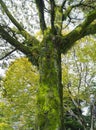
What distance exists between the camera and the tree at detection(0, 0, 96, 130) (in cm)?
777

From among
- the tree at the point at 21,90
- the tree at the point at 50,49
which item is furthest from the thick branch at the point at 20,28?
the tree at the point at 21,90

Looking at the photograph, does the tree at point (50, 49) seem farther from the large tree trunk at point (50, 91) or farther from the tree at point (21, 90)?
the tree at point (21, 90)

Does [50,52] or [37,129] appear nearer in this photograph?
[37,129]

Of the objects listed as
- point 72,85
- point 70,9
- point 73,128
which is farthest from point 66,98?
point 70,9

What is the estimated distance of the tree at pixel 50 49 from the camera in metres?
7.77

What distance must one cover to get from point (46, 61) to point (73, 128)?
2156cm

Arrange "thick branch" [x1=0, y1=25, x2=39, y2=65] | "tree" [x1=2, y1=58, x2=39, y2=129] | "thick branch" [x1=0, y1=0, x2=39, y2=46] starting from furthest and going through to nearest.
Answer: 1. "tree" [x1=2, y1=58, x2=39, y2=129]
2. "thick branch" [x1=0, y1=0, x2=39, y2=46]
3. "thick branch" [x1=0, y1=25, x2=39, y2=65]

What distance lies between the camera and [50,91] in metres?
8.01

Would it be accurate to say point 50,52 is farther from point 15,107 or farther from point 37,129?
point 15,107

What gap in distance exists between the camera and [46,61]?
28.2 ft

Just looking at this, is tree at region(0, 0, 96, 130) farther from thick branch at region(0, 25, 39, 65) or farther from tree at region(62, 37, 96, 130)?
tree at region(62, 37, 96, 130)

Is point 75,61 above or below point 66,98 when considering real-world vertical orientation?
above

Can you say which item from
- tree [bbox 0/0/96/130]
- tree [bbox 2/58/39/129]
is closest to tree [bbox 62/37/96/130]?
tree [bbox 2/58/39/129]

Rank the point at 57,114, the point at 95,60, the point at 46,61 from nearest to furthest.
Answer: the point at 57,114 → the point at 46,61 → the point at 95,60
